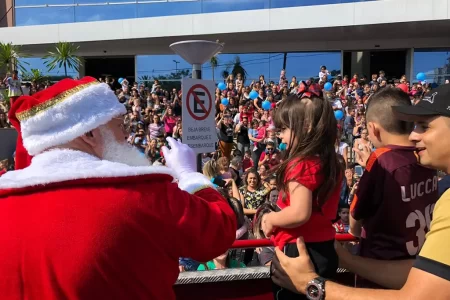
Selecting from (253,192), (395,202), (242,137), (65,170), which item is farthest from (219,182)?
(242,137)

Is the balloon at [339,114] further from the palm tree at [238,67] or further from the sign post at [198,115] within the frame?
the palm tree at [238,67]

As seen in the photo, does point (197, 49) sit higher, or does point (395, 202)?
point (197, 49)

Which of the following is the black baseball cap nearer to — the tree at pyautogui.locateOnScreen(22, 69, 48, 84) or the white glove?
the white glove

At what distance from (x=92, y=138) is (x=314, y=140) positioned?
3.05 ft

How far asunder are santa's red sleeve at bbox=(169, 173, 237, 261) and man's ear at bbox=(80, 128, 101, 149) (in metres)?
0.28

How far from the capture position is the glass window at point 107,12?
60.0 ft

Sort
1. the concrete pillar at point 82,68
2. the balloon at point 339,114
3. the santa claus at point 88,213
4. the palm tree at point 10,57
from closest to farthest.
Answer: the santa claus at point 88,213, the balloon at point 339,114, the palm tree at point 10,57, the concrete pillar at point 82,68

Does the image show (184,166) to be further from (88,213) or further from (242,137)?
(242,137)

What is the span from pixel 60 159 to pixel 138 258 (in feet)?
1.13

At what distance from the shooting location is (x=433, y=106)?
1.32 m

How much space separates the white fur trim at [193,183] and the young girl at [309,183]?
445 millimetres

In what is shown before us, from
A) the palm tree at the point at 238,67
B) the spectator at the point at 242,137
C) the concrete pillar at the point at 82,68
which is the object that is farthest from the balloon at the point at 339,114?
the concrete pillar at the point at 82,68

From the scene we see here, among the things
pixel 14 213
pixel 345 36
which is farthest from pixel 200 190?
pixel 345 36

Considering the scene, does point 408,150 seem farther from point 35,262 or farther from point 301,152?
point 35,262
